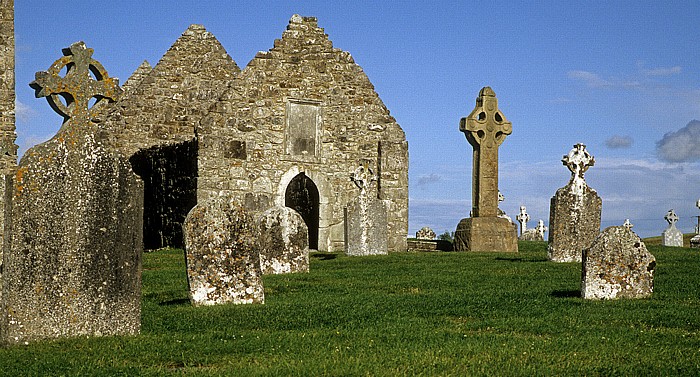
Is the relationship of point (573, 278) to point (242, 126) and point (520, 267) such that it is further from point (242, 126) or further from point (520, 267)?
point (242, 126)

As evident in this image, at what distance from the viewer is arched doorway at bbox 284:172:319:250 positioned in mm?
27516

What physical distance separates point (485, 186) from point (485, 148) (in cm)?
103

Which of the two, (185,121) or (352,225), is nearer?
(352,225)

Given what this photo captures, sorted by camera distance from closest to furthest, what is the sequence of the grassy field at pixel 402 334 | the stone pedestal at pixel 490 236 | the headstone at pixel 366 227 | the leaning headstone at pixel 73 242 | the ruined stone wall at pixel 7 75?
1. the grassy field at pixel 402 334
2. the leaning headstone at pixel 73 242
3. the headstone at pixel 366 227
4. the stone pedestal at pixel 490 236
5. the ruined stone wall at pixel 7 75

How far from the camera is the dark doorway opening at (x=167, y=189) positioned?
86.4 feet

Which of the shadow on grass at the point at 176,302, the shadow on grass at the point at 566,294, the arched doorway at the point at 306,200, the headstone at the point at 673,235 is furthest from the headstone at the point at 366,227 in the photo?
the headstone at the point at 673,235

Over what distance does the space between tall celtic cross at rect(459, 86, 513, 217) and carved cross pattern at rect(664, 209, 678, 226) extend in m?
10.6

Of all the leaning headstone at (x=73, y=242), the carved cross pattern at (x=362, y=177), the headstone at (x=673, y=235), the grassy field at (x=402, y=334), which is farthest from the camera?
the headstone at (x=673, y=235)

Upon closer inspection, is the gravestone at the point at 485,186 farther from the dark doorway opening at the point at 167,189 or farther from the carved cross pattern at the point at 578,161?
the dark doorway opening at the point at 167,189

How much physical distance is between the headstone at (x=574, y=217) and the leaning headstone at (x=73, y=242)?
37.4ft

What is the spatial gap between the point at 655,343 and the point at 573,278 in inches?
242

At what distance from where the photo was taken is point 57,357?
9.27m

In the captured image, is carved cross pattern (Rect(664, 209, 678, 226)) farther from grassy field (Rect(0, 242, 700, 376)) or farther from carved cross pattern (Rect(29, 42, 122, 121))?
carved cross pattern (Rect(29, 42, 122, 121))

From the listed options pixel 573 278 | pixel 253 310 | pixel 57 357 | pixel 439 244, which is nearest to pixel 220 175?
pixel 439 244
